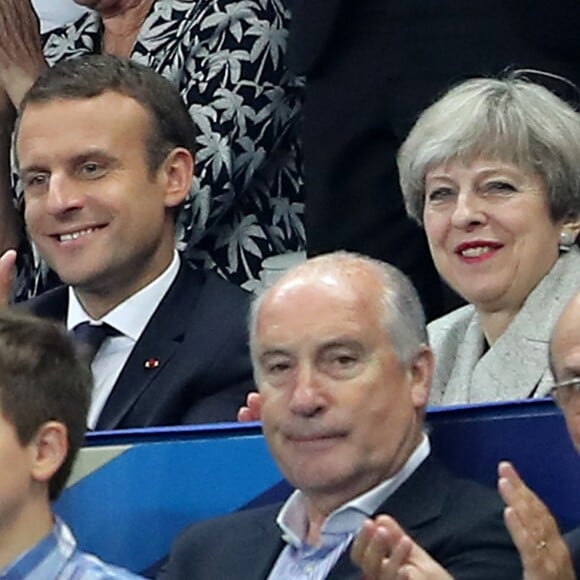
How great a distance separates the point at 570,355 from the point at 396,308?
32 centimetres

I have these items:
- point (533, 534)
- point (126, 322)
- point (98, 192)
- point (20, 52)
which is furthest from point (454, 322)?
point (20, 52)

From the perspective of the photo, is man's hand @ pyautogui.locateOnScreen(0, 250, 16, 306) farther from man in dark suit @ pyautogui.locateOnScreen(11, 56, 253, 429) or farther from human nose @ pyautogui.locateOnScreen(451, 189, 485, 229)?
human nose @ pyautogui.locateOnScreen(451, 189, 485, 229)

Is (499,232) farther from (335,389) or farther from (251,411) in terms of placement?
(335,389)

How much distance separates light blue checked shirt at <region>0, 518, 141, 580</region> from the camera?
294cm

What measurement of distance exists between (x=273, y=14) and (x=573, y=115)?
47.7 inches

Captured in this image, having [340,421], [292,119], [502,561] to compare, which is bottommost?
[502,561]

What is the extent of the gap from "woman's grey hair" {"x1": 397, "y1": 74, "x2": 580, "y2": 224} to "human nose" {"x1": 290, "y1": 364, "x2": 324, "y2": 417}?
2.45 feet

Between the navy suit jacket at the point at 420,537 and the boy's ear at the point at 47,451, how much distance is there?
286 millimetres

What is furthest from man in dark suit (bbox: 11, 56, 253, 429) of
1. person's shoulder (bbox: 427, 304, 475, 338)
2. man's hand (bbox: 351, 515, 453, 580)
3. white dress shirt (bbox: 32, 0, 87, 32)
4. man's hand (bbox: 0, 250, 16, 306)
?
white dress shirt (bbox: 32, 0, 87, 32)

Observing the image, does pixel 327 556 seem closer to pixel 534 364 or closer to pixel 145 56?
pixel 534 364

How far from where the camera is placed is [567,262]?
3635 mm

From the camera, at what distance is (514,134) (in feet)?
12.0

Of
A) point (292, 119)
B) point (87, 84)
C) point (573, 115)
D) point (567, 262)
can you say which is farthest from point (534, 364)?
point (292, 119)

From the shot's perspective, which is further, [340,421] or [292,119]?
[292,119]
